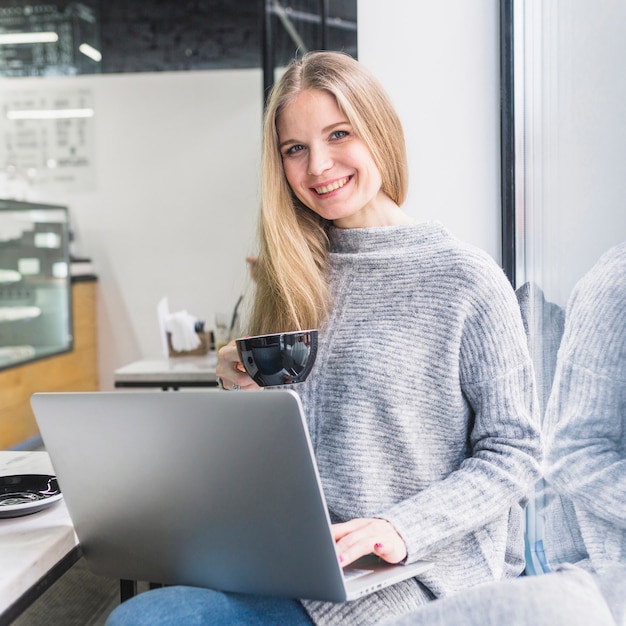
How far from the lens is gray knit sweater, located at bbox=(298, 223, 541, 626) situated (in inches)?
43.4

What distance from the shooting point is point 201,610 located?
1015mm

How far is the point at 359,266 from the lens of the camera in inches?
52.3

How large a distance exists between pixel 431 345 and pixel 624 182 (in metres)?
0.48

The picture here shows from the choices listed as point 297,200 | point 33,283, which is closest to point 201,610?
point 297,200

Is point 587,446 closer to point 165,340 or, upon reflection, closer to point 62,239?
point 165,340

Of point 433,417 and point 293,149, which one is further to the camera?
point 293,149

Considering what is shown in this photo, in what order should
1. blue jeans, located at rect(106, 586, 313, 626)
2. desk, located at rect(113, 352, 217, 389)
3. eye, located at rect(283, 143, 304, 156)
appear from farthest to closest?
desk, located at rect(113, 352, 217, 389) < eye, located at rect(283, 143, 304, 156) < blue jeans, located at rect(106, 586, 313, 626)

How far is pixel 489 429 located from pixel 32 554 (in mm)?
658

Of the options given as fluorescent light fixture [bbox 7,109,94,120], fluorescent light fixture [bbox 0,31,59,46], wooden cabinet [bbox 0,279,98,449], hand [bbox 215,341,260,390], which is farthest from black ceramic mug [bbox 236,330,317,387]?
fluorescent light fixture [bbox 0,31,59,46]

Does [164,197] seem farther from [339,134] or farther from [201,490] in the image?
[201,490]

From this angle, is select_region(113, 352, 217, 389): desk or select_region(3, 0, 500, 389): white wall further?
select_region(3, 0, 500, 389): white wall

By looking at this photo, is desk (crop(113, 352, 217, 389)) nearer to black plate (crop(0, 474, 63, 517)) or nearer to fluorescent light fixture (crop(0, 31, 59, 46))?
black plate (crop(0, 474, 63, 517))

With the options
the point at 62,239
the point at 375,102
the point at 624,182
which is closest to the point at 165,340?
the point at 62,239

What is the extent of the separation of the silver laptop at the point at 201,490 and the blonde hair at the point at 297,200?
0.50 metres
